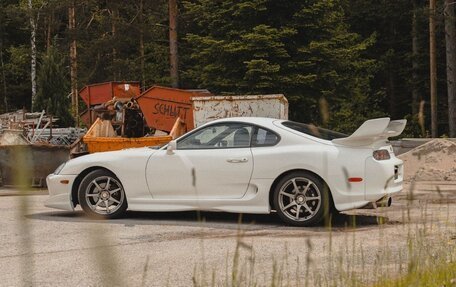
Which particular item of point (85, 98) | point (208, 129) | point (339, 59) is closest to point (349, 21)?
point (339, 59)

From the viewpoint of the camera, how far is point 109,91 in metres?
23.7

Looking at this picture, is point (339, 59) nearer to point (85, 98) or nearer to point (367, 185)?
point (85, 98)

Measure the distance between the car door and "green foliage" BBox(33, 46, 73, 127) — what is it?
2672 cm

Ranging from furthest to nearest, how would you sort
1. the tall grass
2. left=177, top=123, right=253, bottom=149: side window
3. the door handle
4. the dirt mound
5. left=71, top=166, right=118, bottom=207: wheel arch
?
the dirt mound
left=71, top=166, right=118, bottom=207: wheel arch
left=177, top=123, right=253, bottom=149: side window
the door handle
the tall grass

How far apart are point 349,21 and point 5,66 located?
2547 centimetres

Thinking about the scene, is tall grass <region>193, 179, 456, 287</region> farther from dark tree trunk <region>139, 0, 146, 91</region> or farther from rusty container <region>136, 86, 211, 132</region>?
dark tree trunk <region>139, 0, 146, 91</region>

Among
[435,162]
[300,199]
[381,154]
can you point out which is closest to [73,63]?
[435,162]

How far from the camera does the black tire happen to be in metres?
9.02

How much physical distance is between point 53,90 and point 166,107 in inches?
831

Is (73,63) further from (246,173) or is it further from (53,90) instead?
(246,173)

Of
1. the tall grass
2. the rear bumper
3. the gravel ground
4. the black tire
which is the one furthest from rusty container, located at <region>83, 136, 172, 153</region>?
the tall grass

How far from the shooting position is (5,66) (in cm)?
5466

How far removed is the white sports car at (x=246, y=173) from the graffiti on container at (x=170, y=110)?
7.96m

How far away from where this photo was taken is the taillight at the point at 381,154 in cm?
901
